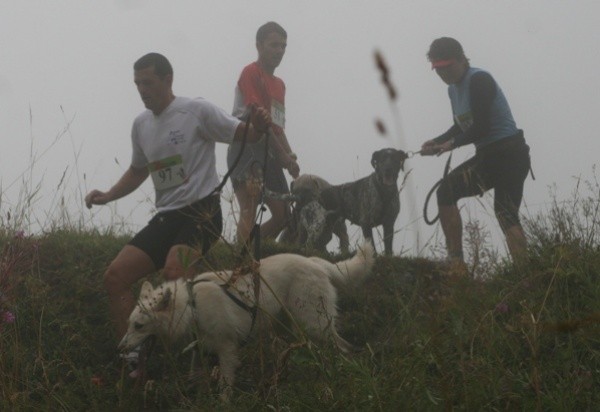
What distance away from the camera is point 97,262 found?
745 centimetres

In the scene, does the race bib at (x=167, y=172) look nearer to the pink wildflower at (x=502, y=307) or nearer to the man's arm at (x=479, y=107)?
the pink wildflower at (x=502, y=307)

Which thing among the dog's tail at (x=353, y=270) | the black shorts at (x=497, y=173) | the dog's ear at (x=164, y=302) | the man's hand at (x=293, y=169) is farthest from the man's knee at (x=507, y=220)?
the dog's ear at (x=164, y=302)

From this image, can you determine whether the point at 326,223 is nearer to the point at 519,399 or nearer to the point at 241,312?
the point at 241,312

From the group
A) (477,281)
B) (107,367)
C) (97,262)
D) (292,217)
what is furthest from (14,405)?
(292,217)

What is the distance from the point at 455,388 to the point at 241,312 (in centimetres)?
167

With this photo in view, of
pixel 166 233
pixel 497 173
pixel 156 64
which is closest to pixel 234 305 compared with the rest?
pixel 166 233

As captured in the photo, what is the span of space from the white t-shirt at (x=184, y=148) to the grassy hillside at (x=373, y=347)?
96cm

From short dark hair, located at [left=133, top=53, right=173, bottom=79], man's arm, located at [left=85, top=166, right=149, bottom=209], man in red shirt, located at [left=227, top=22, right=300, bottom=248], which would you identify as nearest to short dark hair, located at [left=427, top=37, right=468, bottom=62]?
man in red shirt, located at [left=227, top=22, right=300, bottom=248]

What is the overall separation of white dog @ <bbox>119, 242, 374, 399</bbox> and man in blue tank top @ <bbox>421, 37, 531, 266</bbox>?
193 cm

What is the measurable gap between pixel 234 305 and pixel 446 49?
11.1ft

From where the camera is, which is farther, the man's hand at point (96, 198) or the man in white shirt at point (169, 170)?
the man's hand at point (96, 198)

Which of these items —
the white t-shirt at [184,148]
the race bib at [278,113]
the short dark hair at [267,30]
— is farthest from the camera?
the short dark hair at [267,30]

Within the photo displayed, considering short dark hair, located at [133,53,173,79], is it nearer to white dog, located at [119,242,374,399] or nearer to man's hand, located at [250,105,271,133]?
man's hand, located at [250,105,271,133]

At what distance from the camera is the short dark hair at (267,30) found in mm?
8445
